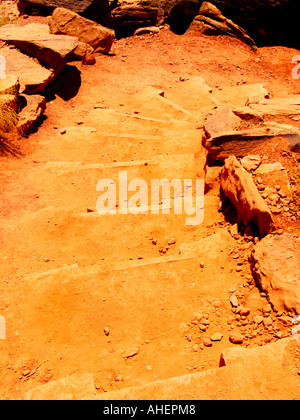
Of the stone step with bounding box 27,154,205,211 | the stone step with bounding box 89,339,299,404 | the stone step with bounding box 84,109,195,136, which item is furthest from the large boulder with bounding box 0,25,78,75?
the stone step with bounding box 89,339,299,404

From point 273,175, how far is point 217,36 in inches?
300

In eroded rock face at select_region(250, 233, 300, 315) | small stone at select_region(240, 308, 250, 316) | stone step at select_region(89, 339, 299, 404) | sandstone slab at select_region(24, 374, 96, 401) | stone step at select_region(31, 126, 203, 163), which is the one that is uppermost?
stone step at select_region(89, 339, 299, 404)

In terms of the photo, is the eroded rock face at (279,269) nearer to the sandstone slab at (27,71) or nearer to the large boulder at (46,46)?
the sandstone slab at (27,71)

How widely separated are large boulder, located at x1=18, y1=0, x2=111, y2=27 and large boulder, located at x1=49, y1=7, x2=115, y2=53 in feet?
2.47

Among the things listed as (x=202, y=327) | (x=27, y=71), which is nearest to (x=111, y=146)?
(x=27, y=71)

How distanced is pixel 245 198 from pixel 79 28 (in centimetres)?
707

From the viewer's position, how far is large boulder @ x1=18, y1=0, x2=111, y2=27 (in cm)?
971

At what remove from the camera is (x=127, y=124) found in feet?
22.6

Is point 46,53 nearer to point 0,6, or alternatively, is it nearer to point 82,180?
point 82,180

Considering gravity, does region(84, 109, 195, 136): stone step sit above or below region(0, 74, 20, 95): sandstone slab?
below

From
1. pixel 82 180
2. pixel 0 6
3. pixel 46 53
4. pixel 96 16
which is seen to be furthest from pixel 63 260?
pixel 0 6

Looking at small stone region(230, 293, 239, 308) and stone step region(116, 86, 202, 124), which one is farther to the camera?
stone step region(116, 86, 202, 124)

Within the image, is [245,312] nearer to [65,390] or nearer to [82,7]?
[65,390]

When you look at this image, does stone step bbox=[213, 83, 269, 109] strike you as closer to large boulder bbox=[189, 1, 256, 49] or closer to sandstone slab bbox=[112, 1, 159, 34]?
large boulder bbox=[189, 1, 256, 49]
